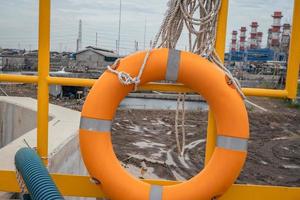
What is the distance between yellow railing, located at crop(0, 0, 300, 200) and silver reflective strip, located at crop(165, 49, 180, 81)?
94mm

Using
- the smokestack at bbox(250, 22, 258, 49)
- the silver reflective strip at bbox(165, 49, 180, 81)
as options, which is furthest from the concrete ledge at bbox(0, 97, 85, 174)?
the smokestack at bbox(250, 22, 258, 49)

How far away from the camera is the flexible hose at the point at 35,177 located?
127 cm

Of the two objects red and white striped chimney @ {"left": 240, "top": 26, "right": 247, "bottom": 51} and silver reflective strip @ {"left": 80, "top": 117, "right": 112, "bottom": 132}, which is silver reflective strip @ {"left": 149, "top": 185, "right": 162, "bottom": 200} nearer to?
silver reflective strip @ {"left": 80, "top": 117, "right": 112, "bottom": 132}

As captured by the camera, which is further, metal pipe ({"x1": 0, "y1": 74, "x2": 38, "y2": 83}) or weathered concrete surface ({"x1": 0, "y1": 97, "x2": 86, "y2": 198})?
weathered concrete surface ({"x1": 0, "y1": 97, "x2": 86, "y2": 198})

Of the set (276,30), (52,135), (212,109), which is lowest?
(52,135)

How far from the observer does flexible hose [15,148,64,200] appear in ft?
4.15

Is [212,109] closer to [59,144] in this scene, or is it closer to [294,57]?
[294,57]

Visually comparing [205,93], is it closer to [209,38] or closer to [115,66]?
[209,38]

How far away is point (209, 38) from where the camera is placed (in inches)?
67.6

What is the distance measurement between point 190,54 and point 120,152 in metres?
6.93

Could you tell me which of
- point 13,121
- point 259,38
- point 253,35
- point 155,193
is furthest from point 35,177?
point 259,38

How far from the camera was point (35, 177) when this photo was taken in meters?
1.39

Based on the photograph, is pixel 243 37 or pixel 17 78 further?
pixel 243 37

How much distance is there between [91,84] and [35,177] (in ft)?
1.68
